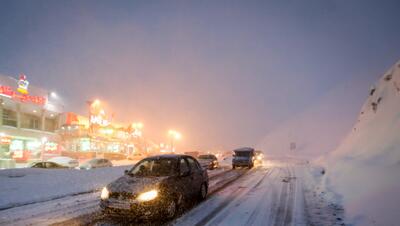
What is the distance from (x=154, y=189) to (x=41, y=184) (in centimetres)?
797

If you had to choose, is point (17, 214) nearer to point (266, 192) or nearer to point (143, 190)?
point (143, 190)

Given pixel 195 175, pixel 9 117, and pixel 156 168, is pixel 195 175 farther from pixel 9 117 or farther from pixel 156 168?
pixel 9 117

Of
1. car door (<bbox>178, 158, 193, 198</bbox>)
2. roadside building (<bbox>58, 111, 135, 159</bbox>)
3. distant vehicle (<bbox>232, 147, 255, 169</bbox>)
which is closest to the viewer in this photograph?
car door (<bbox>178, 158, 193, 198</bbox>)

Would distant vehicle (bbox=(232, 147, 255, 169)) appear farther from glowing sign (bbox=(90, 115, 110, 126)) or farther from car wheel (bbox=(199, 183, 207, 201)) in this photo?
glowing sign (bbox=(90, 115, 110, 126))

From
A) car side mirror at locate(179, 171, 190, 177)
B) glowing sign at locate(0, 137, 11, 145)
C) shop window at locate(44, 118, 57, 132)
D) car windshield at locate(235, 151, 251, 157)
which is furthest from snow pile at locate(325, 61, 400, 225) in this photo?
shop window at locate(44, 118, 57, 132)

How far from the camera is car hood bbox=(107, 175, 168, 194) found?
8.06 metres

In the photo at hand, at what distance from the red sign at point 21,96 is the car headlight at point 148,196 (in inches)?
1386

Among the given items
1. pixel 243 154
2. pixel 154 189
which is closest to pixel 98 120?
pixel 243 154

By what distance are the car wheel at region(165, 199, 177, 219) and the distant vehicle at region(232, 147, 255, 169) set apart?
23344 mm

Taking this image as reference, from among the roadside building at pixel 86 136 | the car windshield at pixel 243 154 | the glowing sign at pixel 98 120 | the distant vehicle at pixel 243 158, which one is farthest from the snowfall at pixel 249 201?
the glowing sign at pixel 98 120

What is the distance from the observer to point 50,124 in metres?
49.2

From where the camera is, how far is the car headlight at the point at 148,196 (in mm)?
7863

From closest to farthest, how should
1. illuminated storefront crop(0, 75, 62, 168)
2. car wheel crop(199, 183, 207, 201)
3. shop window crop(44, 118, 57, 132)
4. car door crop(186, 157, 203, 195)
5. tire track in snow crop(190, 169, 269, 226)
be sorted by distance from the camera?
tire track in snow crop(190, 169, 269, 226)
car door crop(186, 157, 203, 195)
car wheel crop(199, 183, 207, 201)
illuminated storefront crop(0, 75, 62, 168)
shop window crop(44, 118, 57, 132)

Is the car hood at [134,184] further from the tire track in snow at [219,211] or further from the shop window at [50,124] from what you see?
the shop window at [50,124]
